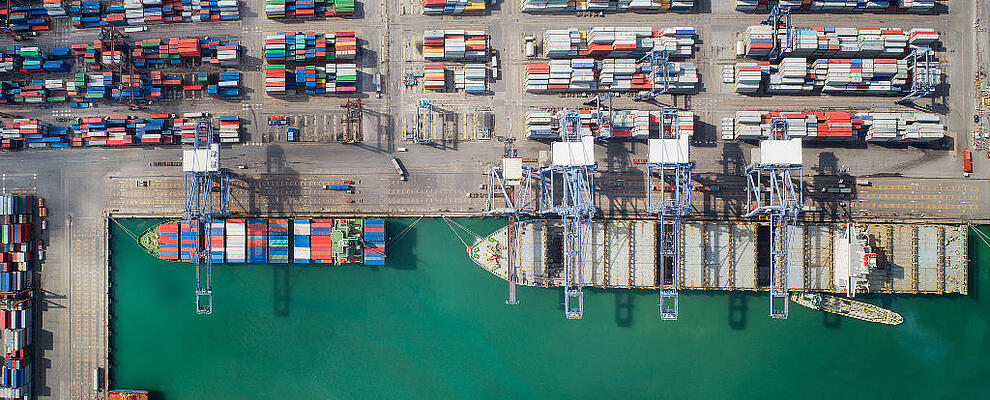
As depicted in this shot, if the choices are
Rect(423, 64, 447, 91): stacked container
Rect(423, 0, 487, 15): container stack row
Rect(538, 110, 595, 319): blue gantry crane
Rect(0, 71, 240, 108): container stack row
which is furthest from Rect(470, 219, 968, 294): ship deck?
Rect(0, 71, 240, 108): container stack row

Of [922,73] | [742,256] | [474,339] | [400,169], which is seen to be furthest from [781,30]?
[474,339]

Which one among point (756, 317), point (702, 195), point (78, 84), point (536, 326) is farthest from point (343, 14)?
point (756, 317)

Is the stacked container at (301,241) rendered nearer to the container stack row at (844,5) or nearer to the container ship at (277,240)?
the container ship at (277,240)

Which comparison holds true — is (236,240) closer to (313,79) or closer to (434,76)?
(313,79)

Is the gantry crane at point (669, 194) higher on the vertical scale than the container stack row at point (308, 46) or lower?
lower

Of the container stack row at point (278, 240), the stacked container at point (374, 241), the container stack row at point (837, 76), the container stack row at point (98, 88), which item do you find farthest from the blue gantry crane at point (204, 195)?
the container stack row at point (837, 76)

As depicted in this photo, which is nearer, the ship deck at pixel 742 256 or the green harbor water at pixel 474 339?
the ship deck at pixel 742 256

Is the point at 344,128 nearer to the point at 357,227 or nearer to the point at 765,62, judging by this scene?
the point at 357,227

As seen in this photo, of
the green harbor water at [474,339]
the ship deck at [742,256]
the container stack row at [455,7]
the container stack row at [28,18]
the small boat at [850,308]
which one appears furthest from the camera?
the container stack row at [28,18]
